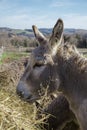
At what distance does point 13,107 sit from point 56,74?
3.56 feet

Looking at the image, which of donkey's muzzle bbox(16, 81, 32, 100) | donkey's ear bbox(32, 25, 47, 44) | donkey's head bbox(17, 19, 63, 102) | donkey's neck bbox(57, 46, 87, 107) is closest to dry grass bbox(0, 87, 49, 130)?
donkey's muzzle bbox(16, 81, 32, 100)

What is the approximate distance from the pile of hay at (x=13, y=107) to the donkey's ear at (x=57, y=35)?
55.1 inches

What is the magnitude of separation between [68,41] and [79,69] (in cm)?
70

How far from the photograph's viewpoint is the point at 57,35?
6.64 meters

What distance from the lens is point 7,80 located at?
349 inches

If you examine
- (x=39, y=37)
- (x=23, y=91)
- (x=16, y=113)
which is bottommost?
(x=16, y=113)

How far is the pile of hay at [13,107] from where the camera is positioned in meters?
5.81

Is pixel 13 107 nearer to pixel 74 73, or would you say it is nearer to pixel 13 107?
pixel 13 107

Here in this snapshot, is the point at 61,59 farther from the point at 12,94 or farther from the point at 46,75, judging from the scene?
the point at 12,94

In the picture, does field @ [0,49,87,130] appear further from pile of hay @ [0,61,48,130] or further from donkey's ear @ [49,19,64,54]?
donkey's ear @ [49,19,64,54]

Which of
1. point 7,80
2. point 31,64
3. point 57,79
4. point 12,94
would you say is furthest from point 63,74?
point 7,80

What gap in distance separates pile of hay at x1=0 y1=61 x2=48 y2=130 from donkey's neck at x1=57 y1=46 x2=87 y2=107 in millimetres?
936

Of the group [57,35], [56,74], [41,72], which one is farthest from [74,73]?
[57,35]

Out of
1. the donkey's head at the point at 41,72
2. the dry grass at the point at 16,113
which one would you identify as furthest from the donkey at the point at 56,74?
the dry grass at the point at 16,113
